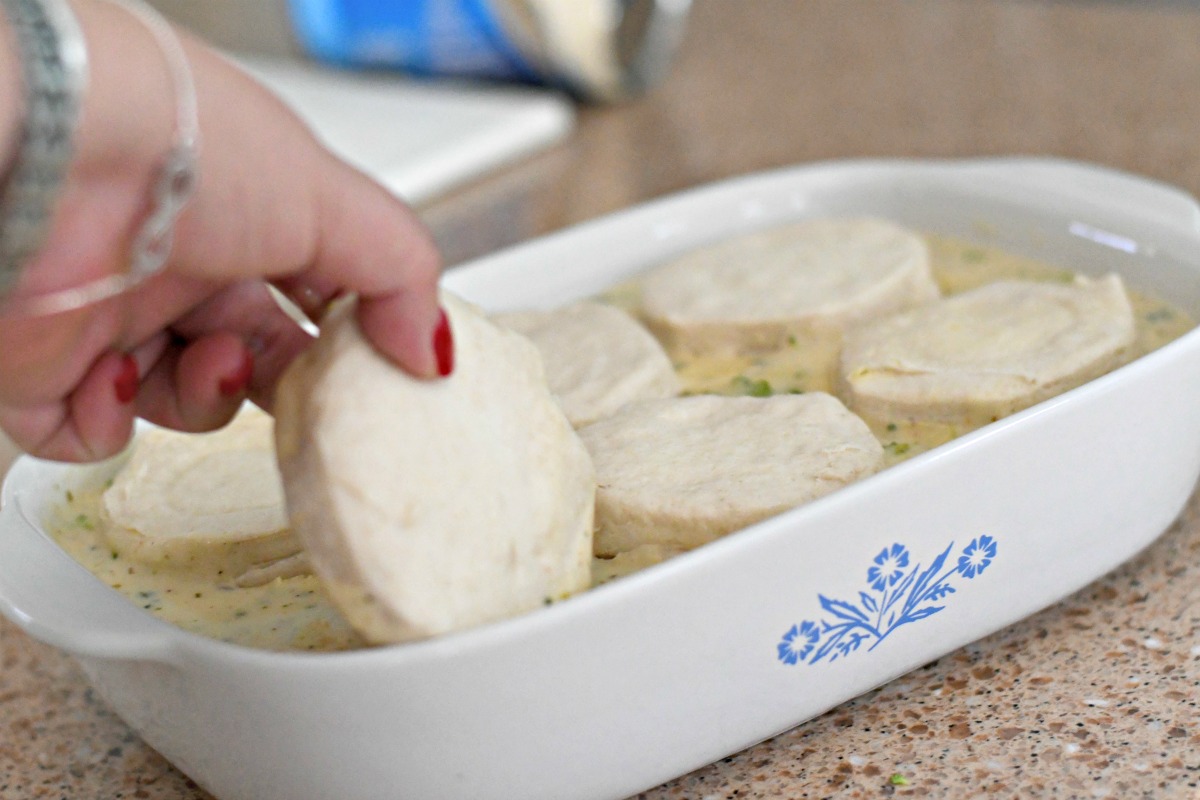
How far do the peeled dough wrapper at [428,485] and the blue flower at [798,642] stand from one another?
0.42ft

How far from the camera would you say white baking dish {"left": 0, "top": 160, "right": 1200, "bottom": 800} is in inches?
28.0

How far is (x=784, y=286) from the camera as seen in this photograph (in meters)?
1.24

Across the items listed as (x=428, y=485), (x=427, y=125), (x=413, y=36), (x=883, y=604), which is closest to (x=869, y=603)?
(x=883, y=604)

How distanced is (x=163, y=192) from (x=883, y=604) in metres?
→ 0.50

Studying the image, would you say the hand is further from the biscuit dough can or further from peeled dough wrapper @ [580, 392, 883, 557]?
the biscuit dough can

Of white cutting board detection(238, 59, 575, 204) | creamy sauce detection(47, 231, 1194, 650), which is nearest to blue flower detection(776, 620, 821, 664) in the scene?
creamy sauce detection(47, 231, 1194, 650)

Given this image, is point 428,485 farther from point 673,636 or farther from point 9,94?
point 9,94

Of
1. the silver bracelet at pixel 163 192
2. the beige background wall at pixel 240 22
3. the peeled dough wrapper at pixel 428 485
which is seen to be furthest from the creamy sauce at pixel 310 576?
the beige background wall at pixel 240 22

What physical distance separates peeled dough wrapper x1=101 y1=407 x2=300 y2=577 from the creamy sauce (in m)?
0.02

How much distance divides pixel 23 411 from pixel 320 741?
0.27 m

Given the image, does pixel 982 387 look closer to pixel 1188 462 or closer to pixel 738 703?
pixel 1188 462

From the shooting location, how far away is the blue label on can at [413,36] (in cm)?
222

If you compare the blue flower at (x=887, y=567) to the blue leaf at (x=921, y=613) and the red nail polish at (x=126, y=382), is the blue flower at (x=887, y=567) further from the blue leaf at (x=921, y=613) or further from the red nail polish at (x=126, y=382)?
the red nail polish at (x=126, y=382)

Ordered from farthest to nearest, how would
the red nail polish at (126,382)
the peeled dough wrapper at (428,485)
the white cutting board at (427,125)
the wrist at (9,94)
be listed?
the white cutting board at (427,125) → the red nail polish at (126,382) → the peeled dough wrapper at (428,485) → the wrist at (9,94)
